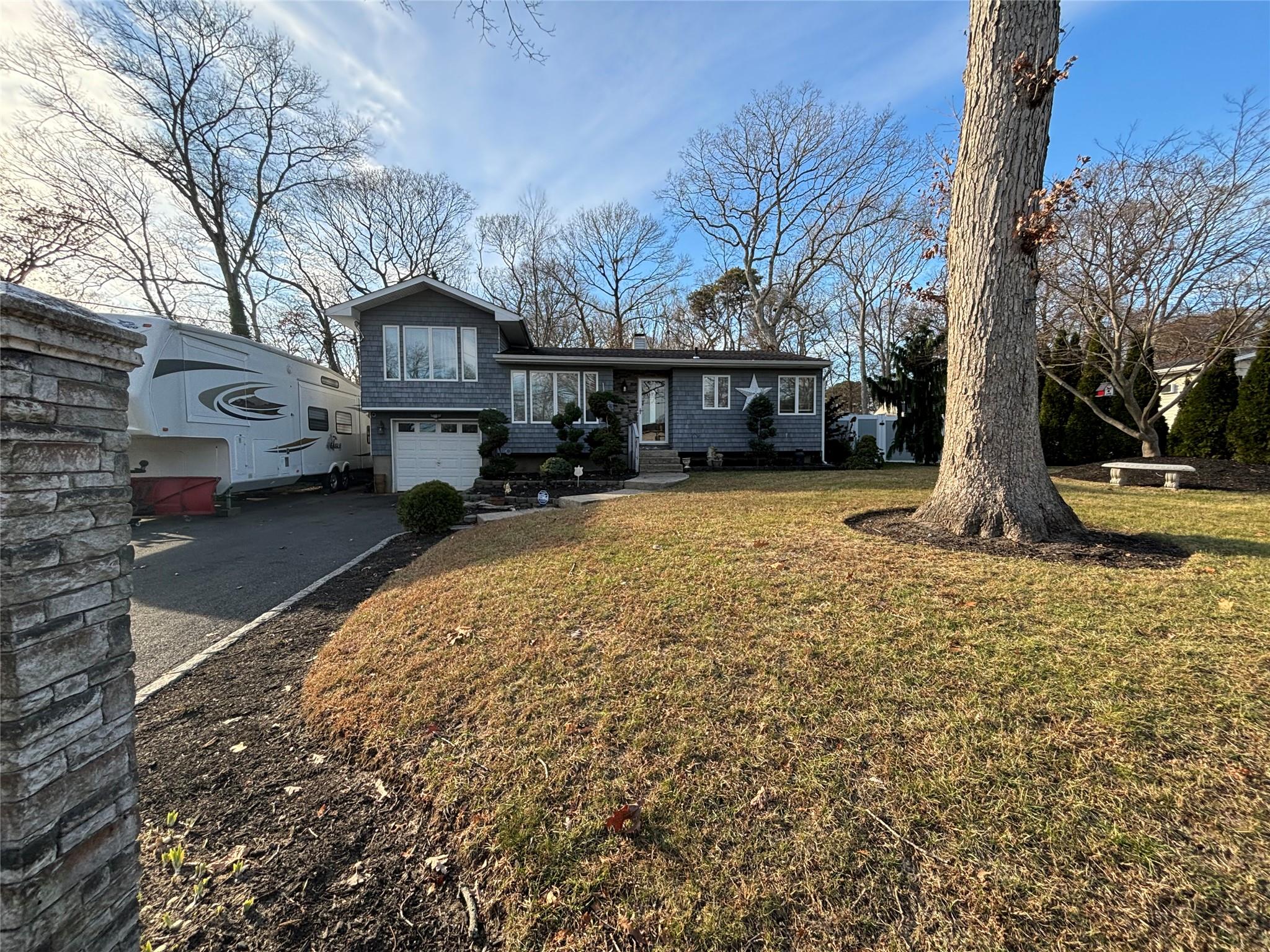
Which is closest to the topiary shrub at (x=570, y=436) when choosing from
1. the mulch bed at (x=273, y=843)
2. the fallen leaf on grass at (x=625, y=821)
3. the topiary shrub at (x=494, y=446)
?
the topiary shrub at (x=494, y=446)

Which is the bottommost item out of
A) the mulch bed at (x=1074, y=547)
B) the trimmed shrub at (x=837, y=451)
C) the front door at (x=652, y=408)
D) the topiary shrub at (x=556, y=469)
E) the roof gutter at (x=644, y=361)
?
the mulch bed at (x=1074, y=547)

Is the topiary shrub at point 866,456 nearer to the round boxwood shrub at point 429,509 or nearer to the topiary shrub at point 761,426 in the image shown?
the topiary shrub at point 761,426

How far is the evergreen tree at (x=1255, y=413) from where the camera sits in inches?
375

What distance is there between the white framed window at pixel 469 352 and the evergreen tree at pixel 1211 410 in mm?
16756

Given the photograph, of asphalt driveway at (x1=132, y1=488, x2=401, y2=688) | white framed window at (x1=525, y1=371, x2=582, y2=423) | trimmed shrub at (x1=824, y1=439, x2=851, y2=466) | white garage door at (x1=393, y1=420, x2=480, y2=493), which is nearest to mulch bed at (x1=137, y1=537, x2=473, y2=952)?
asphalt driveway at (x1=132, y1=488, x2=401, y2=688)

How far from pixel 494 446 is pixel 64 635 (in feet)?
37.2

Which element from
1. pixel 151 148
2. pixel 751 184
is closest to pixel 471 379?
pixel 151 148

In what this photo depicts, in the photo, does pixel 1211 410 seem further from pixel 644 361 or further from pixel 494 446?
pixel 494 446

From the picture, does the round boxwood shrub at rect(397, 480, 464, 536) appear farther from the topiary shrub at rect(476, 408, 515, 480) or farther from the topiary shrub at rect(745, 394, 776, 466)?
the topiary shrub at rect(745, 394, 776, 466)

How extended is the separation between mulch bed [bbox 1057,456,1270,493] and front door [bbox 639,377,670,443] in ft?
31.3

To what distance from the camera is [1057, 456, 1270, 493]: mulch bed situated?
8172 millimetres

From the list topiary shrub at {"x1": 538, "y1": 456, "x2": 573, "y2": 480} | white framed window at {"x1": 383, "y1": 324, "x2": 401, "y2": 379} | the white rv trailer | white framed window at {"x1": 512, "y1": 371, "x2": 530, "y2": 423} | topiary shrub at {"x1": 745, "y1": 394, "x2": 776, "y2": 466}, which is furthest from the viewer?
topiary shrub at {"x1": 745, "y1": 394, "x2": 776, "y2": 466}

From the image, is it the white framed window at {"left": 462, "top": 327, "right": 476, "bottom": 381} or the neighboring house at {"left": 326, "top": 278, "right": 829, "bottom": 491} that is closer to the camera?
the neighboring house at {"left": 326, "top": 278, "right": 829, "bottom": 491}

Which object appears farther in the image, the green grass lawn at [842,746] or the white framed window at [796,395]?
the white framed window at [796,395]
